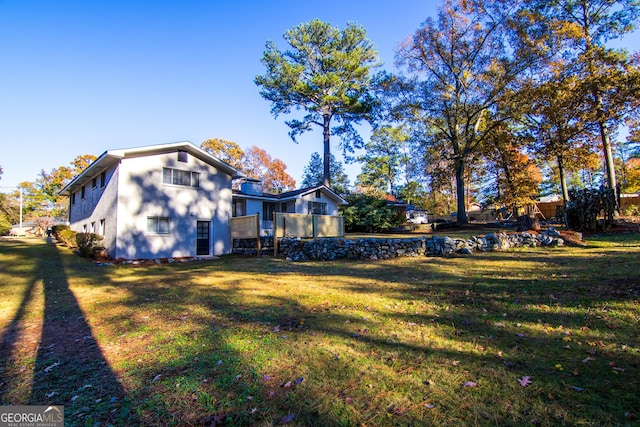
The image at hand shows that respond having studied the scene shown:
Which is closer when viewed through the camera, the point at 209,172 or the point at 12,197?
the point at 209,172

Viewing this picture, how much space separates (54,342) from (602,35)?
3115 centimetres

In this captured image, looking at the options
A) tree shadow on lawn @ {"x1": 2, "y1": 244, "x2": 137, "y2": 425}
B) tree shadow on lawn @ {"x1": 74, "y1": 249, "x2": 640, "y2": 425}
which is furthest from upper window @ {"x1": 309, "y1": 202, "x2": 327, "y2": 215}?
tree shadow on lawn @ {"x1": 2, "y1": 244, "x2": 137, "y2": 425}

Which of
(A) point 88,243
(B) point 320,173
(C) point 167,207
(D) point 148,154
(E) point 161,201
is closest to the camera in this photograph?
(A) point 88,243

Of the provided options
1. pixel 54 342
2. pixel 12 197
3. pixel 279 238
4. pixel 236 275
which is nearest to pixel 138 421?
pixel 54 342

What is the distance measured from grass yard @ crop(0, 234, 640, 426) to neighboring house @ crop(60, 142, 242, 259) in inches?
279

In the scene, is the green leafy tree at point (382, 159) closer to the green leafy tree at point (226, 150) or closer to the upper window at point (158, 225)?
the green leafy tree at point (226, 150)

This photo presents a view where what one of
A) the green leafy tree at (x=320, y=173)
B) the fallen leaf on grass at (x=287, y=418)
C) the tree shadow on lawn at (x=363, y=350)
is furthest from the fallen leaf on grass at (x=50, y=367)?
the green leafy tree at (x=320, y=173)

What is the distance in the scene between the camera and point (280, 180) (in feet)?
156

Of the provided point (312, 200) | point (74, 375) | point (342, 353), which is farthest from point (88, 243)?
point (342, 353)

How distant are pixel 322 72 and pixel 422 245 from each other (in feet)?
74.2

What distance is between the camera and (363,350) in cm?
347

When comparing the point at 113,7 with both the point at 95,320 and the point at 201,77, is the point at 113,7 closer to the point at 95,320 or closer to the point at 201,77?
the point at 201,77

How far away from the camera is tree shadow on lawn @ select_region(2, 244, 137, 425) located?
8.27 feet

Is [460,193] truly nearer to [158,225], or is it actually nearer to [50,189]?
[158,225]
